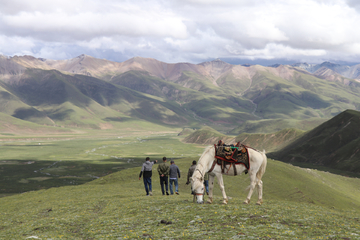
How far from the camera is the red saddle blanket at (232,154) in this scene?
2512 centimetres

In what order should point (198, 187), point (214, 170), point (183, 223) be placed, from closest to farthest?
point (183, 223) → point (198, 187) → point (214, 170)

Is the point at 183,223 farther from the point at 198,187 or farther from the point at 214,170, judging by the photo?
the point at 214,170

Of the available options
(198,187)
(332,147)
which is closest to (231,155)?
(198,187)

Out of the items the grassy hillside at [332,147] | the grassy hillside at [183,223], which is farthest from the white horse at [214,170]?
the grassy hillside at [332,147]

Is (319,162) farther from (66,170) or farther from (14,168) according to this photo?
(14,168)

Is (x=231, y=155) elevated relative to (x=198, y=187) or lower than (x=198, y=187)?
elevated

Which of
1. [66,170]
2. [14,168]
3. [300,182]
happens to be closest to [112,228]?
[300,182]

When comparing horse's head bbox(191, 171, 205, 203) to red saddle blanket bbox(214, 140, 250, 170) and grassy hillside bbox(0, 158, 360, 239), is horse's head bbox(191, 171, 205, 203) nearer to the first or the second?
grassy hillside bbox(0, 158, 360, 239)

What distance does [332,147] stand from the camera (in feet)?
511

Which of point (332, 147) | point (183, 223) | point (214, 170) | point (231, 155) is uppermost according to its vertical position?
point (231, 155)

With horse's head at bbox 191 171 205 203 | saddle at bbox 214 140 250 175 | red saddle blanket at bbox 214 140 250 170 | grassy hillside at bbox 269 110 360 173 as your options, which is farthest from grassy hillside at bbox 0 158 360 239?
grassy hillside at bbox 269 110 360 173

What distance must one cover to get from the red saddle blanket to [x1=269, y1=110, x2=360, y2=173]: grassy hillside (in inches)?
4841

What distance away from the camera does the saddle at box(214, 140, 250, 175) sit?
82.4 ft

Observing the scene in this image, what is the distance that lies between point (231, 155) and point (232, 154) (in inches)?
5.2
